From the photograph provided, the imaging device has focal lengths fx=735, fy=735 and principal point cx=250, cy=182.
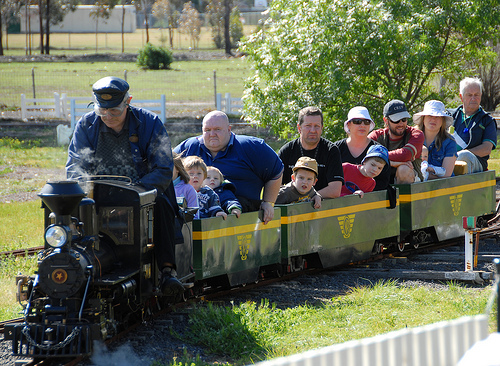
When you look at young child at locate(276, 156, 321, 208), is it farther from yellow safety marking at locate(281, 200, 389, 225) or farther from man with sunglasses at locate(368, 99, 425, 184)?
man with sunglasses at locate(368, 99, 425, 184)

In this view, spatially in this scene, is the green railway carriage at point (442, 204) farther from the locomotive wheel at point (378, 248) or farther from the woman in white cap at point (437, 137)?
the locomotive wheel at point (378, 248)

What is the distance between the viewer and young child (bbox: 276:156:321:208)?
834cm

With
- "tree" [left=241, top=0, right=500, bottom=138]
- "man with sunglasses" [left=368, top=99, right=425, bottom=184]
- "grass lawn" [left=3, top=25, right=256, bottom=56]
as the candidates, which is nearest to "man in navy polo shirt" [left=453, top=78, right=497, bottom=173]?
"man with sunglasses" [left=368, top=99, right=425, bottom=184]

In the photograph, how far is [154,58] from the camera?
4931 cm

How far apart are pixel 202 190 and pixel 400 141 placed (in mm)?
3486

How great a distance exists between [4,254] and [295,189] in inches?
161

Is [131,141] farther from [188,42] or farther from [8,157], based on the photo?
[188,42]

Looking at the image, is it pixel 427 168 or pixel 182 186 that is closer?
pixel 182 186

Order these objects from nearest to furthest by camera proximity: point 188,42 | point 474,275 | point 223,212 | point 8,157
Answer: point 223,212
point 474,275
point 8,157
point 188,42

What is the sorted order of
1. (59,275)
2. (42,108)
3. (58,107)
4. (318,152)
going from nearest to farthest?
1. (59,275)
2. (318,152)
3. (58,107)
4. (42,108)

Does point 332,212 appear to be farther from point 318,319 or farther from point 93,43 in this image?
point 93,43

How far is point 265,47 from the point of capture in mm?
16172

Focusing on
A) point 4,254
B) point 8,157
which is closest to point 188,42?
point 8,157

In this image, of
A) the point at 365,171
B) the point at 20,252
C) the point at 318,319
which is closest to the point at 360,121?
the point at 365,171
